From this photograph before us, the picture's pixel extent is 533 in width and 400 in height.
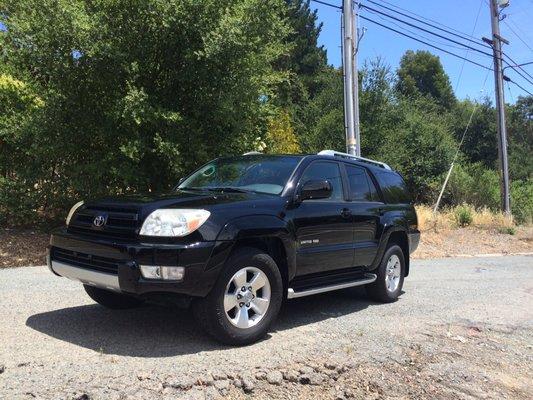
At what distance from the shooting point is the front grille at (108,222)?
496 cm

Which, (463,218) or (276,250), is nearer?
(276,250)

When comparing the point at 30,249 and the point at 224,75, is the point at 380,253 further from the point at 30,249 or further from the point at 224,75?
the point at 30,249

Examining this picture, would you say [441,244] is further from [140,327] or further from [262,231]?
[140,327]

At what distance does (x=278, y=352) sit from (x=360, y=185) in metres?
2.90

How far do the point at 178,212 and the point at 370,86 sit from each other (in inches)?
936

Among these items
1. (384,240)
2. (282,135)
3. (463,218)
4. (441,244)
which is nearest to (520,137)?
(463,218)

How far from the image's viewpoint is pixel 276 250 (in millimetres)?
5695

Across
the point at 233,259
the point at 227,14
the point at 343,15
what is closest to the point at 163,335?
the point at 233,259

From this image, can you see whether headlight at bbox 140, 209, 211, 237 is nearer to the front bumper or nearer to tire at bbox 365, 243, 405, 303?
the front bumper

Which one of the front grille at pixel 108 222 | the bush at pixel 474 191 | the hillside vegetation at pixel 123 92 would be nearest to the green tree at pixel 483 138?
the bush at pixel 474 191

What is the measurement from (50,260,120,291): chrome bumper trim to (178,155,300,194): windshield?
1.71m

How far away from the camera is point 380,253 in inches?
290

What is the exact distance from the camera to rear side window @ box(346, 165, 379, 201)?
23.4ft

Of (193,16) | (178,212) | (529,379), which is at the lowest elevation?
(529,379)
